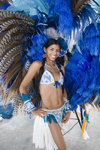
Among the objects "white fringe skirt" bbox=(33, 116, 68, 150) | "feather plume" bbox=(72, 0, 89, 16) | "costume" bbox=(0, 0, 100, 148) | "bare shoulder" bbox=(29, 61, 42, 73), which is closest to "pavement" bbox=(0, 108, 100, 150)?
"white fringe skirt" bbox=(33, 116, 68, 150)

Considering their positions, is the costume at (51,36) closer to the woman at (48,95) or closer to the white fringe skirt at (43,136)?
the woman at (48,95)

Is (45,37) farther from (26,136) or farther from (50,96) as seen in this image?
(26,136)

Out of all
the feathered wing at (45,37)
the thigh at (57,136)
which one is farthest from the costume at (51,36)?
the thigh at (57,136)

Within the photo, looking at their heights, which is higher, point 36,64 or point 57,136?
point 36,64

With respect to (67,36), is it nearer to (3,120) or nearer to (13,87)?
(13,87)

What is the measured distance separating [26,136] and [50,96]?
1.18 metres

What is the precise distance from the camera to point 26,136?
1976 mm

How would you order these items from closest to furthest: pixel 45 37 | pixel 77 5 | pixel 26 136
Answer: pixel 77 5 → pixel 45 37 → pixel 26 136

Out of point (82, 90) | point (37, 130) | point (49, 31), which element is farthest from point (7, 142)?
point (49, 31)

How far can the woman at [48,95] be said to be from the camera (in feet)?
3.60

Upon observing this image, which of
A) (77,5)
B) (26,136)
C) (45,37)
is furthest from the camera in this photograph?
(26,136)

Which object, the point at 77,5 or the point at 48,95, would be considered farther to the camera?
the point at 48,95

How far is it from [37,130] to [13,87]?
1.53 ft

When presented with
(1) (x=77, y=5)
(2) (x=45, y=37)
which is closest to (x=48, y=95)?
(2) (x=45, y=37)
